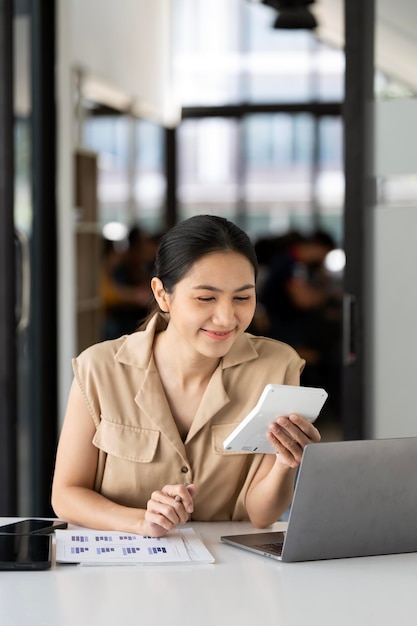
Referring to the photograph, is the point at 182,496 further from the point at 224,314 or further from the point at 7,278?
the point at 7,278

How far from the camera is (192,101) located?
11992 millimetres

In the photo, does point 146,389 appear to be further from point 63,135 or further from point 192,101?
point 192,101

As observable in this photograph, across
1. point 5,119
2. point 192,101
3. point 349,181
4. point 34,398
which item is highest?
point 192,101

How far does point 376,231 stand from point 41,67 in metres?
1.66

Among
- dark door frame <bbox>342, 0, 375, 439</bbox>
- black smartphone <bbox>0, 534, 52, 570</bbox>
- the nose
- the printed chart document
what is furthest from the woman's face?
dark door frame <bbox>342, 0, 375, 439</bbox>

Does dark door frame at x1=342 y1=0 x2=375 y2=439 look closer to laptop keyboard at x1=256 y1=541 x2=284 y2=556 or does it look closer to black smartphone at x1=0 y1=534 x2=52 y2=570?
laptop keyboard at x1=256 y1=541 x2=284 y2=556

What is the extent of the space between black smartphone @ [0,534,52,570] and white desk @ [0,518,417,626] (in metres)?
0.02

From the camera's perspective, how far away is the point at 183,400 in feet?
7.83

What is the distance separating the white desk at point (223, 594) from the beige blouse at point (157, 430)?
34cm

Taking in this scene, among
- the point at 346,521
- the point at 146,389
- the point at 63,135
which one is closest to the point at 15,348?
the point at 63,135

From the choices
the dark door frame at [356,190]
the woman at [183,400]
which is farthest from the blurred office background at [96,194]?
the woman at [183,400]

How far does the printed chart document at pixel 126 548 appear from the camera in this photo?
6.40ft

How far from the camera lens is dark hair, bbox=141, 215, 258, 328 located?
229 centimetres

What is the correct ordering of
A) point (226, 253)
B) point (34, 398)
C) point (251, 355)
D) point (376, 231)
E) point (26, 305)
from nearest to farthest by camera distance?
point (226, 253) < point (251, 355) < point (376, 231) < point (26, 305) < point (34, 398)
